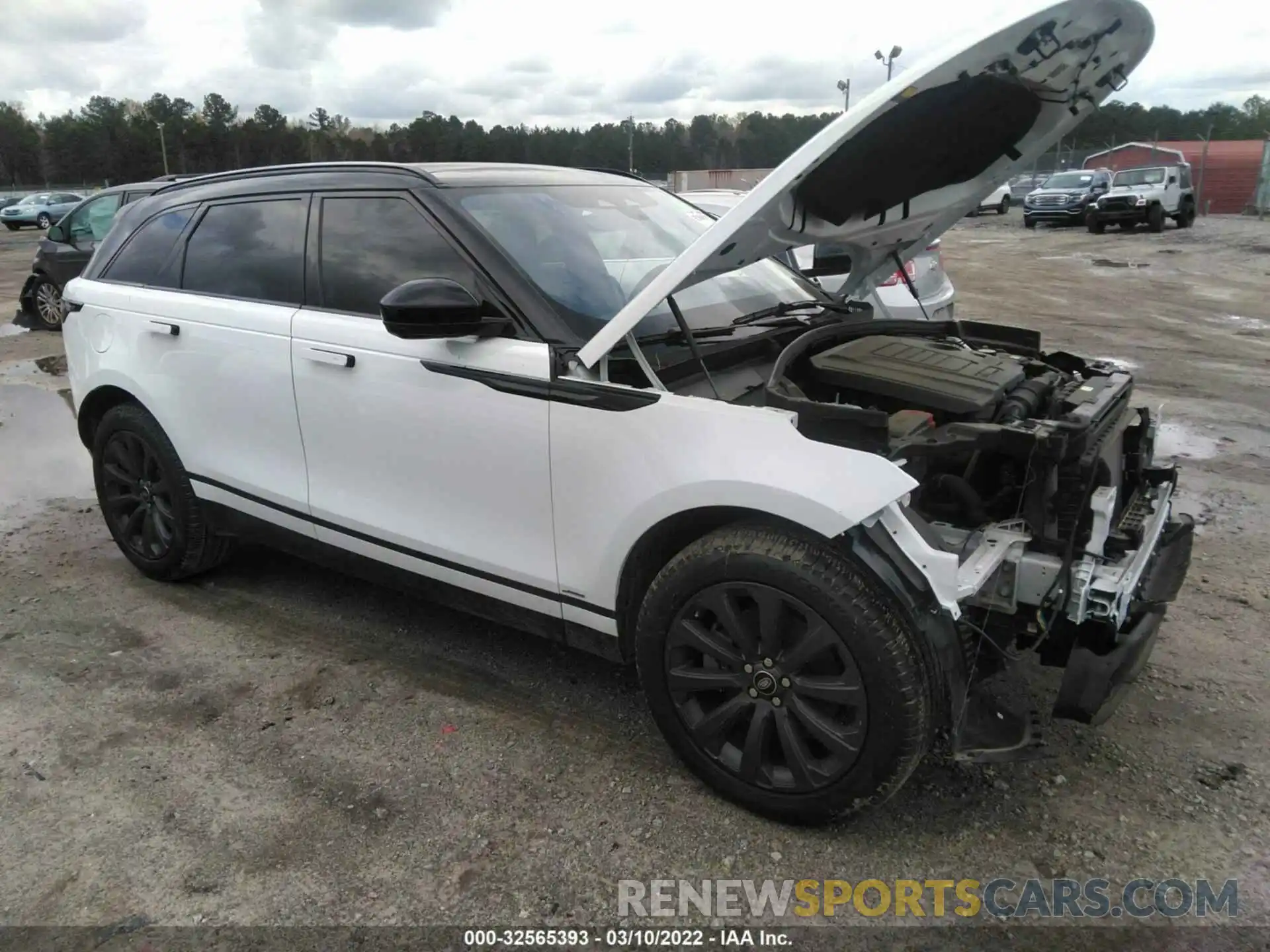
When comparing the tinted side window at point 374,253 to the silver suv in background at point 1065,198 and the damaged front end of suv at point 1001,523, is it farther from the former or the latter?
the silver suv in background at point 1065,198

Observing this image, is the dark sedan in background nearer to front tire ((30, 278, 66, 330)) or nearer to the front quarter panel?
front tire ((30, 278, 66, 330))

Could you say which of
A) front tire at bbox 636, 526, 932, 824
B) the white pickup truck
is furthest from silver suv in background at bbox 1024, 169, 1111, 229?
front tire at bbox 636, 526, 932, 824

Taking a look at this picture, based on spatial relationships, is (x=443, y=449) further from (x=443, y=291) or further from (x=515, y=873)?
(x=515, y=873)

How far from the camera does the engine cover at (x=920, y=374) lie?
2830 mm

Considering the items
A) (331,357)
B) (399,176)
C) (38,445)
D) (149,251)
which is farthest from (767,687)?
(38,445)

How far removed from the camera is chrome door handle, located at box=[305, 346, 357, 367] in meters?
3.26

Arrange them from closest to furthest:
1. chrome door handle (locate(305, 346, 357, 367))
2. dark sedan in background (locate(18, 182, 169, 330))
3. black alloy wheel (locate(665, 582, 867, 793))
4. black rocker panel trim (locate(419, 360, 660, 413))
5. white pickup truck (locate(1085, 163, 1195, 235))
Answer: black alloy wheel (locate(665, 582, 867, 793)) → black rocker panel trim (locate(419, 360, 660, 413)) → chrome door handle (locate(305, 346, 357, 367)) → dark sedan in background (locate(18, 182, 169, 330)) → white pickup truck (locate(1085, 163, 1195, 235))

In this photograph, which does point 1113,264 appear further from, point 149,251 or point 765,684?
point 765,684

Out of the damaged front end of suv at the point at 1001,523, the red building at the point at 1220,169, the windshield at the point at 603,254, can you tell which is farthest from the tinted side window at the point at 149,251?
the red building at the point at 1220,169

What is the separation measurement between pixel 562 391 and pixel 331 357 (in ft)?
3.45

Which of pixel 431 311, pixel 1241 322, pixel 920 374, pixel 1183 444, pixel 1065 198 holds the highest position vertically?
pixel 1065 198

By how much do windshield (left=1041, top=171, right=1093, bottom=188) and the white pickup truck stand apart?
11.4ft

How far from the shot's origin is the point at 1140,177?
26281 mm

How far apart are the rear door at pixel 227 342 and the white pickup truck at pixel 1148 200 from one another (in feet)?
90.1
